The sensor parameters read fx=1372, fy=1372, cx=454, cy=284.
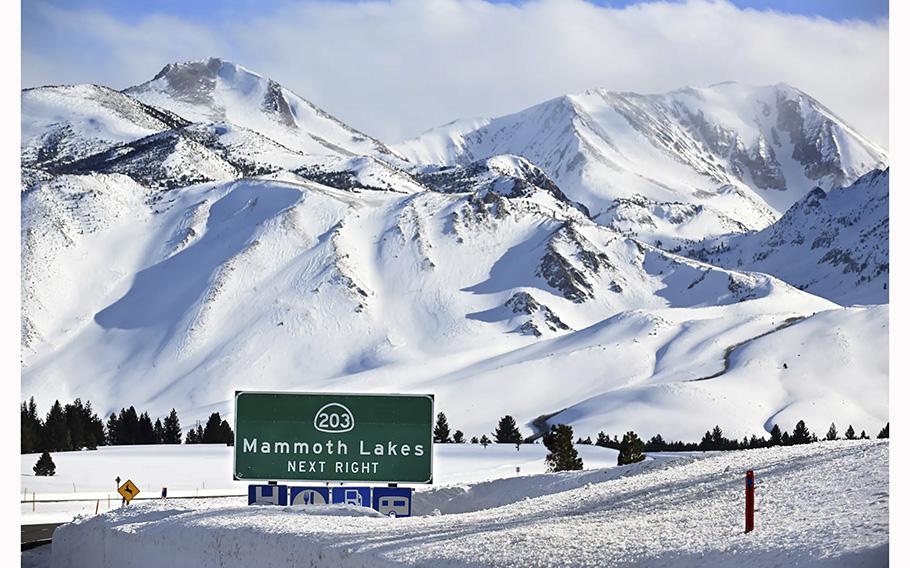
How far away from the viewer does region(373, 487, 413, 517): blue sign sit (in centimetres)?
2395

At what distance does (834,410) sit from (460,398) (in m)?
46.7

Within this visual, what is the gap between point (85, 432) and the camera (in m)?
98.4

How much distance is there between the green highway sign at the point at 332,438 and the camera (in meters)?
24.0

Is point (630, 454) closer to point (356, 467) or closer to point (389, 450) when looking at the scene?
point (389, 450)

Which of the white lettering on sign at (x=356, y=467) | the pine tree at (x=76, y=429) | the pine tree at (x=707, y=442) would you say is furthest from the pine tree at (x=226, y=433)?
the white lettering on sign at (x=356, y=467)

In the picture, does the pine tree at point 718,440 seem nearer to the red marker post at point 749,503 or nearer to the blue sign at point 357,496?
the blue sign at point 357,496

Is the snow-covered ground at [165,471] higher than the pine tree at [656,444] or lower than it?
higher

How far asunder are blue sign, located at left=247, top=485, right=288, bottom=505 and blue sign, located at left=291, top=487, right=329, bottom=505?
0.18 m

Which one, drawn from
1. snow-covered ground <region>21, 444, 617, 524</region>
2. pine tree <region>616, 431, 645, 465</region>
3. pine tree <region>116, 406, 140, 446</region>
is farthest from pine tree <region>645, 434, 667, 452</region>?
pine tree <region>616, 431, 645, 465</region>

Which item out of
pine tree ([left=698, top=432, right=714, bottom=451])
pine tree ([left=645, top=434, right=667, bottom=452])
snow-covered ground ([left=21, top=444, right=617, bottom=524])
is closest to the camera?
snow-covered ground ([left=21, top=444, right=617, bottom=524])

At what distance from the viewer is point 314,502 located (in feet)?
79.3

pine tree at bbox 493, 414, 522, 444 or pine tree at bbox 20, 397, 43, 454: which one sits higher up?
pine tree at bbox 20, 397, 43, 454

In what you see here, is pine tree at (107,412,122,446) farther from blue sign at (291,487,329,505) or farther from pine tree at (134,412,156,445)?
blue sign at (291,487,329,505)

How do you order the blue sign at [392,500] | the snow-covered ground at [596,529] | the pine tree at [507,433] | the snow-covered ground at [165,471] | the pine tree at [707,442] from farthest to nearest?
the pine tree at [507,433] → the pine tree at [707,442] → the snow-covered ground at [165,471] → the blue sign at [392,500] → the snow-covered ground at [596,529]
